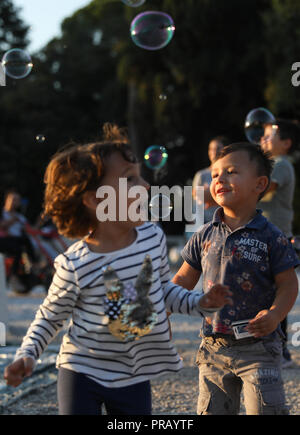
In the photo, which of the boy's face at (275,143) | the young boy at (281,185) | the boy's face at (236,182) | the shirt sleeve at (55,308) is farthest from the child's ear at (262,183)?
the boy's face at (275,143)

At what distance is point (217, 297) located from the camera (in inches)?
85.4

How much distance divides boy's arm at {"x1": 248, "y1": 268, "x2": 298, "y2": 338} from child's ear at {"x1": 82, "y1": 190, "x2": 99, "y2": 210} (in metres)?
0.70

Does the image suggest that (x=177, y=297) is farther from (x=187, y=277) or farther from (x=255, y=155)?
(x=255, y=155)

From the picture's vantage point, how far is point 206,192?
15.2 ft

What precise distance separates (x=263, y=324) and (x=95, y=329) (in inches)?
24.9

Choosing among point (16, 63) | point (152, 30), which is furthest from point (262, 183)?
point (16, 63)

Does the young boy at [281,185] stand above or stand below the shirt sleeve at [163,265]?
above

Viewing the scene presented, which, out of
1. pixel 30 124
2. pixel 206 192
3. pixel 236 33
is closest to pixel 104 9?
pixel 30 124

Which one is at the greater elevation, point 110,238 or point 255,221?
point 255,221

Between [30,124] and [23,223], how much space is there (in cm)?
2015

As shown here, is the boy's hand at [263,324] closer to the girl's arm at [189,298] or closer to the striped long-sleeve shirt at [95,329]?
the girl's arm at [189,298]

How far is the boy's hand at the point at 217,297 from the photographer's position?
2.15 m
